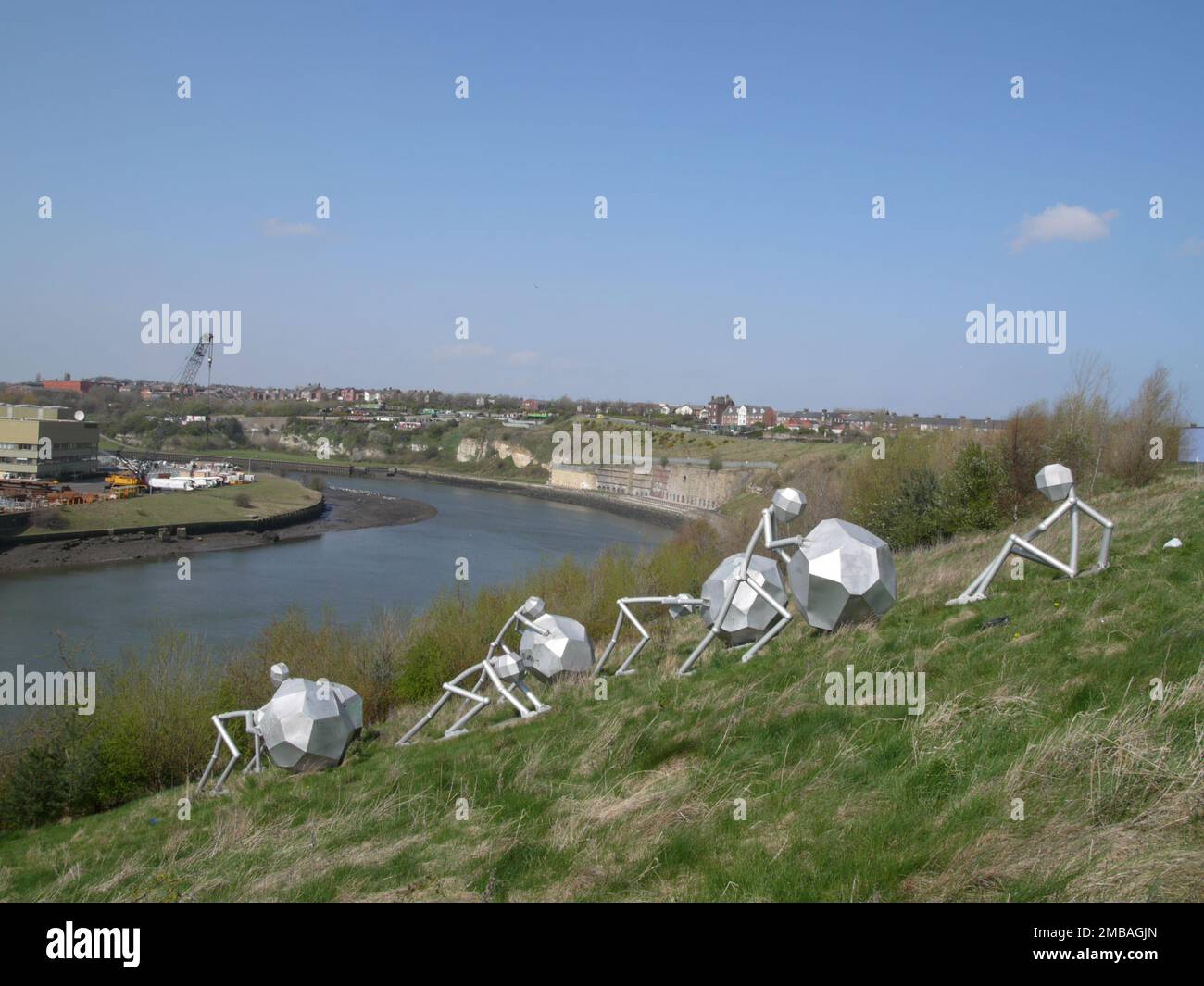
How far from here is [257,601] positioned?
1687 inches

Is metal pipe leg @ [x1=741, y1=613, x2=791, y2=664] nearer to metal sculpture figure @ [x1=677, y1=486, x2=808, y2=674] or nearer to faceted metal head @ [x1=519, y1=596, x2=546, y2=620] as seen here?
metal sculpture figure @ [x1=677, y1=486, x2=808, y2=674]

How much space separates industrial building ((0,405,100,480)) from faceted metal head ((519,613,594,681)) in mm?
73598

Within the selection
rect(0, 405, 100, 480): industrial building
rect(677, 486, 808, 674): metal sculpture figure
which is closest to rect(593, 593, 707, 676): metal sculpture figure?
rect(677, 486, 808, 674): metal sculpture figure

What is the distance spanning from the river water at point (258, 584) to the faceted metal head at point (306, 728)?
15.7 meters

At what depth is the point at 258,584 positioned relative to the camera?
48.1 m

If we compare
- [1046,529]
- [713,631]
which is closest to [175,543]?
[713,631]

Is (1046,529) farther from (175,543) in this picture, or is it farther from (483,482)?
(483,482)

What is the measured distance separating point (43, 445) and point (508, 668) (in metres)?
80.1

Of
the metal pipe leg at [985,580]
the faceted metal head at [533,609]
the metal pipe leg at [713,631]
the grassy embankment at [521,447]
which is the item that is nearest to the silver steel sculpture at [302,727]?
the faceted metal head at [533,609]

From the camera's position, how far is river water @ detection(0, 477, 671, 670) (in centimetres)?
3544
